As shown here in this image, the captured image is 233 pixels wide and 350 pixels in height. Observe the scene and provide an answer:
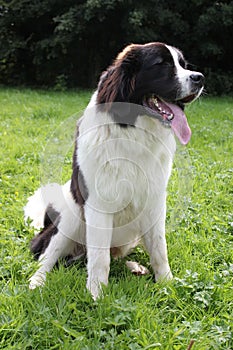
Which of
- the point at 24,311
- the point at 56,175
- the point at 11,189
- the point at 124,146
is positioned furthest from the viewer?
the point at 11,189

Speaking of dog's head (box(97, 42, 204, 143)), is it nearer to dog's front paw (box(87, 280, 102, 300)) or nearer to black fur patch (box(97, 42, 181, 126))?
black fur patch (box(97, 42, 181, 126))

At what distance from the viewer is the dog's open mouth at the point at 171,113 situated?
230 centimetres

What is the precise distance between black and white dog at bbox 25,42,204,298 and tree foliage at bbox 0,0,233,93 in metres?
11.7

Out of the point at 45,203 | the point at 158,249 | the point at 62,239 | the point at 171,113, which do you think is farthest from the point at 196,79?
the point at 45,203

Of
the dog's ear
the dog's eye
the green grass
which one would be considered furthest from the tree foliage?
the dog's ear

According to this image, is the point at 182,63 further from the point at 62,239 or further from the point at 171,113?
the point at 62,239

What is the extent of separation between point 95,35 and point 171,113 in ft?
45.3

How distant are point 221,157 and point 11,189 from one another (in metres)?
2.64

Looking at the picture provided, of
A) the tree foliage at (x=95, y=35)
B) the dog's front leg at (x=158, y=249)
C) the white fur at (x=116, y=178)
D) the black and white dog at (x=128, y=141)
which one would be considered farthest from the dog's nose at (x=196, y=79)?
the tree foliage at (x=95, y=35)

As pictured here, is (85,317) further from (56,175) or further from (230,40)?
(230,40)

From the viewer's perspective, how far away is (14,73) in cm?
1662

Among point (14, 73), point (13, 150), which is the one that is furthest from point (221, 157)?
point (14, 73)

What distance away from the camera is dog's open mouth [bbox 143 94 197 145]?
2297 millimetres

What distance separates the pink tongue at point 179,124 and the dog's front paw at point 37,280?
1.11 meters
